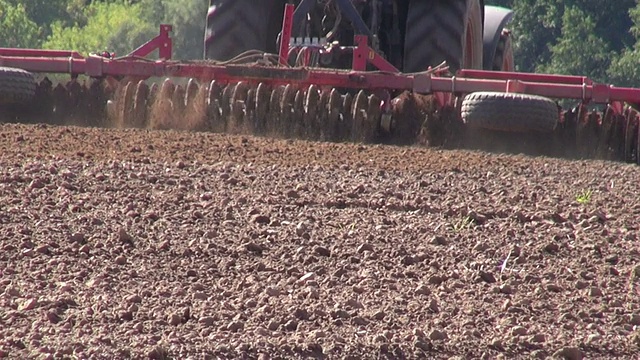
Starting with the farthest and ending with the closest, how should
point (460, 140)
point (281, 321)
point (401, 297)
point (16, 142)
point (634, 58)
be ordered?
point (634, 58)
point (460, 140)
point (16, 142)
point (401, 297)
point (281, 321)

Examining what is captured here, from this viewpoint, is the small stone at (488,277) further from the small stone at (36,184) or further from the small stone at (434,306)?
the small stone at (36,184)

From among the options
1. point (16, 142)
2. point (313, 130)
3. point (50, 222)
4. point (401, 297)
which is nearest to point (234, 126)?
point (313, 130)

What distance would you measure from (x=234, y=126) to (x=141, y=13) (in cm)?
3989

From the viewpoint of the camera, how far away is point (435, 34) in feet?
29.8

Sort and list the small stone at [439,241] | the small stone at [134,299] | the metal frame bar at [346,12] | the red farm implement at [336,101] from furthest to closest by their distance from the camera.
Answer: the metal frame bar at [346,12] < the red farm implement at [336,101] < the small stone at [439,241] < the small stone at [134,299]

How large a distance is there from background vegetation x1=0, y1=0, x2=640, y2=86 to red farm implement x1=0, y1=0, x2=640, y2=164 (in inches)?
824

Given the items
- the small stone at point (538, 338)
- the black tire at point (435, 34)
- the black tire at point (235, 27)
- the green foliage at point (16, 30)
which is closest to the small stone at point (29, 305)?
the small stone at point (538, 338)

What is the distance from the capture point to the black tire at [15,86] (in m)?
8.20

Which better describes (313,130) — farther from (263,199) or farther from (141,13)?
(141,13)

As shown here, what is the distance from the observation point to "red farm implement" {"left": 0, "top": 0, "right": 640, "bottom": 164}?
8156 millimetres

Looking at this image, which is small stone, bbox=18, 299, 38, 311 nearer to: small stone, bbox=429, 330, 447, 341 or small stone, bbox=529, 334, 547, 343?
small stone, bbox=429, 330, 447, 341

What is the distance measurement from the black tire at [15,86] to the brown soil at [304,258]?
1.28 metres

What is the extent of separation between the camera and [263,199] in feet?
18.1

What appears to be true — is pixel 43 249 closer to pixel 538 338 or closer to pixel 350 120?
pixel 538 338
